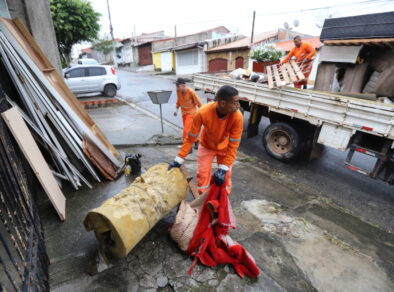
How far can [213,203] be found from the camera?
7.32ft

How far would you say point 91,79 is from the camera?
10773 millimetres

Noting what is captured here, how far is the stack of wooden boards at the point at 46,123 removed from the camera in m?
2.91

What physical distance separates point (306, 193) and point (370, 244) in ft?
3.87

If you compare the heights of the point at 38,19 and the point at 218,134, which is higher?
the point at 38,19

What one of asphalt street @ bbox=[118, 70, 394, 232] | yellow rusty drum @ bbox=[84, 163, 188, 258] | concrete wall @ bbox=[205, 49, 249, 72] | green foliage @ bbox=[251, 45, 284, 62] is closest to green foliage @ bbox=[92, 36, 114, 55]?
concrete wall @ bbox=[205, 49, 249, 72]

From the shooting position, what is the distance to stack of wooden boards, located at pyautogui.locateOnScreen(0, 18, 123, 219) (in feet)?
9.54

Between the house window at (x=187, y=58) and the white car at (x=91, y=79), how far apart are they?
1477 centimetres

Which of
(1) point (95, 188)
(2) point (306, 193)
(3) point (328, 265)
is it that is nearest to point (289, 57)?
(2) point (306, 193)

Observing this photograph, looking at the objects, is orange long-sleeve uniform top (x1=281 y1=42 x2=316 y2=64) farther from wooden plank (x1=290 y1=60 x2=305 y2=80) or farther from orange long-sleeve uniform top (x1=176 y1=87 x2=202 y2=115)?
orange long-sleeve uniform top (x1=176 y1=87 x2=202 y2=115)

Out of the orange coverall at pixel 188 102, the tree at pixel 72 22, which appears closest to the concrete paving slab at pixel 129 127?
the orange coverall at pixel 188 102

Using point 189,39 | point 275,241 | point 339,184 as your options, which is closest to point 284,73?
point 339,184

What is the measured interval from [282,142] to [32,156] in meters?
4.56

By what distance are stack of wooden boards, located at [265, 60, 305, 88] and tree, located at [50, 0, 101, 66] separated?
13.5 m

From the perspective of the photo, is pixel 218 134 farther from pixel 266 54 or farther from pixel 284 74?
pixel 266 54
